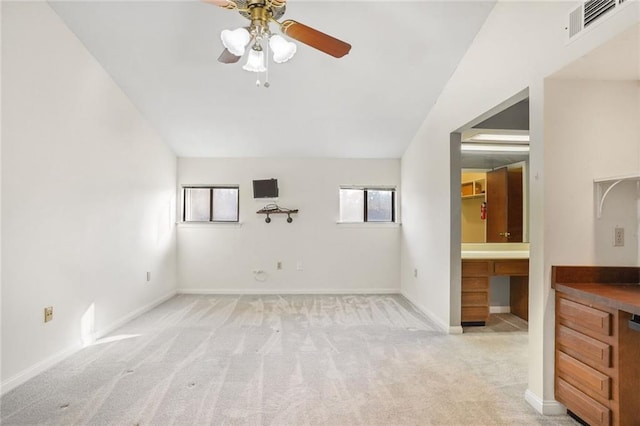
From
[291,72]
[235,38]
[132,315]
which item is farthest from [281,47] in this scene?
[132,315]

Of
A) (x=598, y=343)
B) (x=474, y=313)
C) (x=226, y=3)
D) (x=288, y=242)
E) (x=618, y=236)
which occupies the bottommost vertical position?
(x=474, y=313)

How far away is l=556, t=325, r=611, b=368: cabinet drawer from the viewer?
1762mm

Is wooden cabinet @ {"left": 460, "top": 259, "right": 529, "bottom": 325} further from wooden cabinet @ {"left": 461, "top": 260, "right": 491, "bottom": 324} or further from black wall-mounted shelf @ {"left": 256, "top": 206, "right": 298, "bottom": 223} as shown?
black wall-mounted shelf @ {"left": 256, "top": 206, "right": 298, "bottom": 223}

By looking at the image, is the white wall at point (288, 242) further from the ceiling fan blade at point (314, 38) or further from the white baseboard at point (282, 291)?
the ceiling fan blade at point (314, 38)

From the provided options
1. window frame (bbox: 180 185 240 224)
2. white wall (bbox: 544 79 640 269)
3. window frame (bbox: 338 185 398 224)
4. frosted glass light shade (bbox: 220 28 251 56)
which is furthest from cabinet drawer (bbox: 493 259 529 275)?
window frame (bbox: 180 185 240 224)

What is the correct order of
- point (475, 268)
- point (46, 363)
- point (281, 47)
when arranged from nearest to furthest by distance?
point (281, 47), point (46, 363), point (475, 268)

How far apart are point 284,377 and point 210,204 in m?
3.62

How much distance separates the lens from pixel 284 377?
8.22ft

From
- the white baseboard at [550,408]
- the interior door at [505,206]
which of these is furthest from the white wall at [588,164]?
the interior door at [505,206]

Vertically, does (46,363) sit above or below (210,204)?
below

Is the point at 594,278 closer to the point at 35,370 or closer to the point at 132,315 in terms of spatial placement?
the point at 35,370

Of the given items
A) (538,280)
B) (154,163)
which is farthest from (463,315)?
(154,163)

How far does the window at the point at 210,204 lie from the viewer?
548cm

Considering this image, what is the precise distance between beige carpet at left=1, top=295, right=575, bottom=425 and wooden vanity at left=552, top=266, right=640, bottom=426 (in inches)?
10.4
